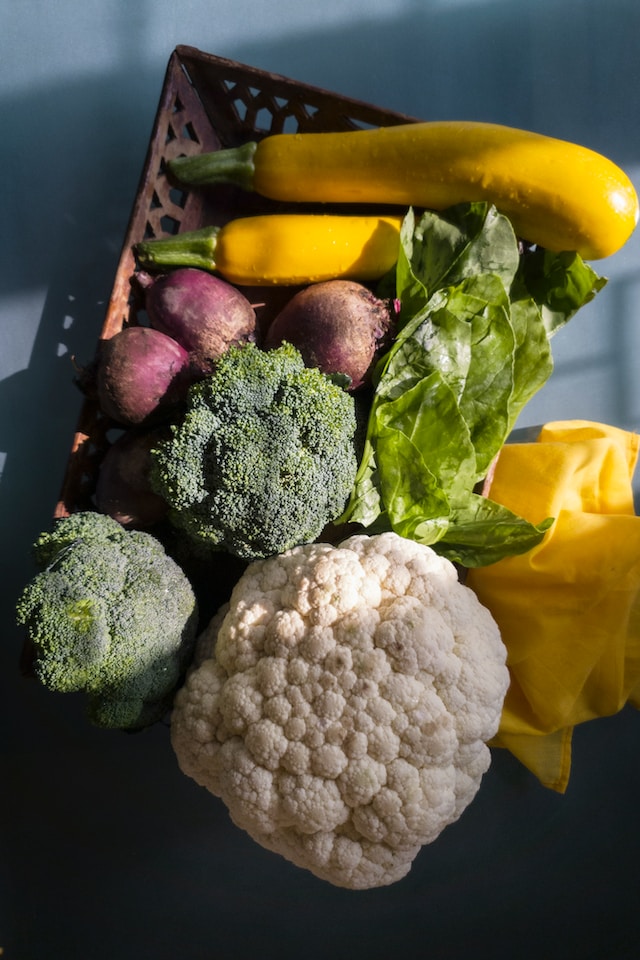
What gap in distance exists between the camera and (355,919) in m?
1.19

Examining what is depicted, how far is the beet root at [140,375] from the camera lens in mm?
900

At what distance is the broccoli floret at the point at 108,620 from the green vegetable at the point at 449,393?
267 mm

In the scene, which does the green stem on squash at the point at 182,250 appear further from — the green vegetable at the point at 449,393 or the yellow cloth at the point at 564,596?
the yellow cloth at the point at 564,596

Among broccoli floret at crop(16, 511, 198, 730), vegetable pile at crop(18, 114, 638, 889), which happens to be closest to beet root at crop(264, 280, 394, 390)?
vegetable pile at crop(18, 114, 638, 889)

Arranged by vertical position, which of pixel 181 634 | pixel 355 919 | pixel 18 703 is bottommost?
pixel 355 919

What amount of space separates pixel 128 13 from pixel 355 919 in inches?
62.4

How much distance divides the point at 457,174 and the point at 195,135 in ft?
1.39

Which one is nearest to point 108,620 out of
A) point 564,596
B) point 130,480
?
point 130,480

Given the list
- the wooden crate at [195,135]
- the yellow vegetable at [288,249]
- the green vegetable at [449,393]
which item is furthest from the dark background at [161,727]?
the green vegetable at [449,393]

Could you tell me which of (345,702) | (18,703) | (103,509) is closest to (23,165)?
(103,509)

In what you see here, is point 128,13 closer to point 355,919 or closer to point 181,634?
point 181,634

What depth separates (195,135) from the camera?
3.62 feet

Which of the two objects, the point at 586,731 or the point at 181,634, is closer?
the point at 181,634

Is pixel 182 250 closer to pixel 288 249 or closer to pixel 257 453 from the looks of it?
pixel 288 249
